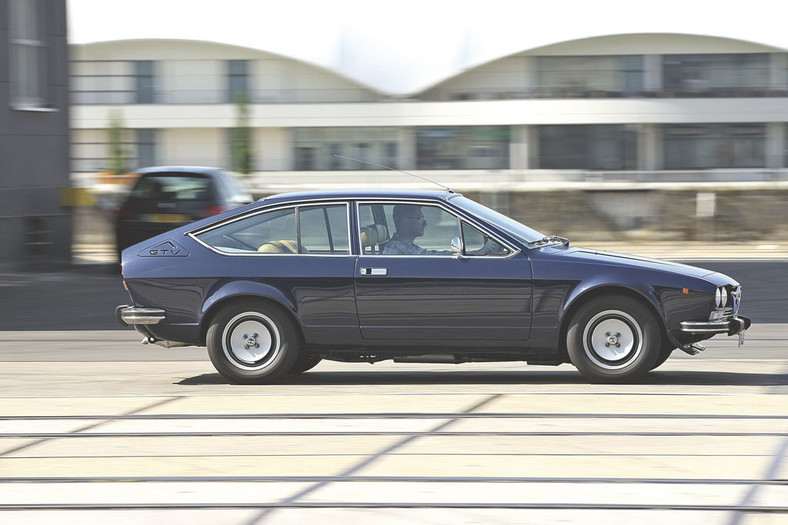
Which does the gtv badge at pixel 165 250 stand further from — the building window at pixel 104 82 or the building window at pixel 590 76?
the building window at pixel 104 82

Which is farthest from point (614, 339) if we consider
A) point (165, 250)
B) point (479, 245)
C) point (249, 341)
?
point (165, 250)

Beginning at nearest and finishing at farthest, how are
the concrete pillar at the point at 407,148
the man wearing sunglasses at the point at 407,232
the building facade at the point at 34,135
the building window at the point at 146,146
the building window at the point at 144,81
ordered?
the man wearing sunglasses at the point at 407,232, the building facade at the point at 34,135, the concrete pillar at the point at 407,148, the building window at the point at 144,81, the building window at the point at 146,146

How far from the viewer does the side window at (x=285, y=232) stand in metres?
9.09

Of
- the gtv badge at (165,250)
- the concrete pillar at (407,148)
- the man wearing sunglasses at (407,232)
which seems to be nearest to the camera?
the man wearing sunglasses at (407,232)

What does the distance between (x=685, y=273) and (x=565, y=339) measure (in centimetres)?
94

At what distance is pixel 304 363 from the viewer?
9547 mm

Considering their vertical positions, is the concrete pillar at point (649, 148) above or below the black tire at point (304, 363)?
above

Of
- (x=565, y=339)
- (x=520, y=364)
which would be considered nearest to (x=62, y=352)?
(x=520, y=364)

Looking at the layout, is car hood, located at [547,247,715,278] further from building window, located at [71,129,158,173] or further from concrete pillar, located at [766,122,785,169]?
building window, located at [71,129,158,173]

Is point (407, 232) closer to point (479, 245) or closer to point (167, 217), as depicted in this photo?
point (479, 245)

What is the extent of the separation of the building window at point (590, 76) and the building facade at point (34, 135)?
39738 millimetres

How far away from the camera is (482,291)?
8.76 m

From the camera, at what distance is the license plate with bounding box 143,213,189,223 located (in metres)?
18.5

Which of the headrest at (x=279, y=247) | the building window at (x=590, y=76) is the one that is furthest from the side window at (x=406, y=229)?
the building window at (x=590, y=76)
